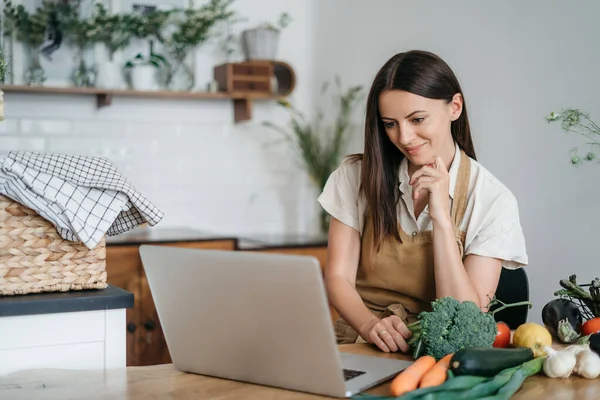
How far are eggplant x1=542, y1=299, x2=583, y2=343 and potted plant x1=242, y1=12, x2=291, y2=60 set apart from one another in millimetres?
2670

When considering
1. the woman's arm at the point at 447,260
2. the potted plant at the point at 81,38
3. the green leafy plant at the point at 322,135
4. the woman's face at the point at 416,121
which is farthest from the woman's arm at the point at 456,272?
the potted plant at the point at 81,38

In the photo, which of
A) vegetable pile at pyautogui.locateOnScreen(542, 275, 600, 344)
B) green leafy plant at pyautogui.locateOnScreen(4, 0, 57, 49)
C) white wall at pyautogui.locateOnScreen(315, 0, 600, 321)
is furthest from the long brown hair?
green leafy plant at pyautogui.locateOnScreen(4, 0, 57, 49)

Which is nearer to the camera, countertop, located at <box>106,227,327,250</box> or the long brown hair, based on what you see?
the long brown hair

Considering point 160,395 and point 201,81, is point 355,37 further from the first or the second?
point 160,395

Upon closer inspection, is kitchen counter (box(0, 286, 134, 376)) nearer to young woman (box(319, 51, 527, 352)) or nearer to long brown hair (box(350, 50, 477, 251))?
young woman (box(319, 51, 527, 352))

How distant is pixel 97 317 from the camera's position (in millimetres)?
1819

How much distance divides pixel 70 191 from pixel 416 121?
0.89m

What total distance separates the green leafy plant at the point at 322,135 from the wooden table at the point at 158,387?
2763mm

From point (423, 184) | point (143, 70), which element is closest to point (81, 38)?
point (143, 70)

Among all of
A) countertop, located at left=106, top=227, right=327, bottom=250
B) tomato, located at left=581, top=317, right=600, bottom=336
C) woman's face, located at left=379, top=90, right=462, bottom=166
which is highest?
woman's face, located at left=379, top=90, right=462, bottom=166

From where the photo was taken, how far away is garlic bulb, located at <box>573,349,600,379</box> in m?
1.55

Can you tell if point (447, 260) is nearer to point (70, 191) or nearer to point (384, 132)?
point (384, 132)

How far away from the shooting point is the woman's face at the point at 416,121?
83.2 inches

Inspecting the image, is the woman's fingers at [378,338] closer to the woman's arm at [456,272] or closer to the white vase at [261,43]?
the woman's arm at [456,272]
